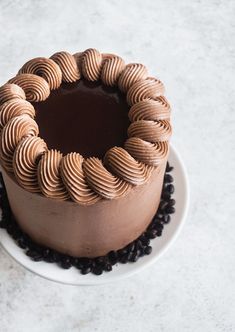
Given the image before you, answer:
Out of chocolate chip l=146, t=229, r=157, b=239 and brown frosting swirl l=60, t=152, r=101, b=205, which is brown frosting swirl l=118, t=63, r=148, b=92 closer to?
brown frosting swirl l=60, t=152, r=101, b=205

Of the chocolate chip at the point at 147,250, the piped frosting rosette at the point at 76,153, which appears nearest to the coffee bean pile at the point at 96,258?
the chocolate chip at the point at 147,250

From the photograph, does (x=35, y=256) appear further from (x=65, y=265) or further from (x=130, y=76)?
(x=130, y=76)

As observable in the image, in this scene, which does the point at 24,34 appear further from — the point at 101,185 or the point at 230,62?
the point at 101,185

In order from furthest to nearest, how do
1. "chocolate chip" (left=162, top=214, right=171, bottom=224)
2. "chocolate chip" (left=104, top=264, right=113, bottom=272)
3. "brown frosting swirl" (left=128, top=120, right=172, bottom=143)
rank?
"chocolate chip" (left=162, top=214, right=171, bottom=224), "chocolate chip" (left=104, top=264, right=113, bottom=272), "brown frosting swirl" (left=128, top=120, right=172, bottom=143)

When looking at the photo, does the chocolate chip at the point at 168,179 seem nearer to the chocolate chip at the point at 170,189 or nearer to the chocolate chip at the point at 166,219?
the chocolate chip at the point at 170,189

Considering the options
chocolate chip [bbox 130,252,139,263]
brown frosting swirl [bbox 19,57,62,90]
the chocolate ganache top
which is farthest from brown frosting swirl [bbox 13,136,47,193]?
chocolate chip [bbox 130,252,139,263]

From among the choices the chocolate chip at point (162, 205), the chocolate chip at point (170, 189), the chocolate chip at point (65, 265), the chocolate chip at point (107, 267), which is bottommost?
the chocolate chip at point (65, 265)
